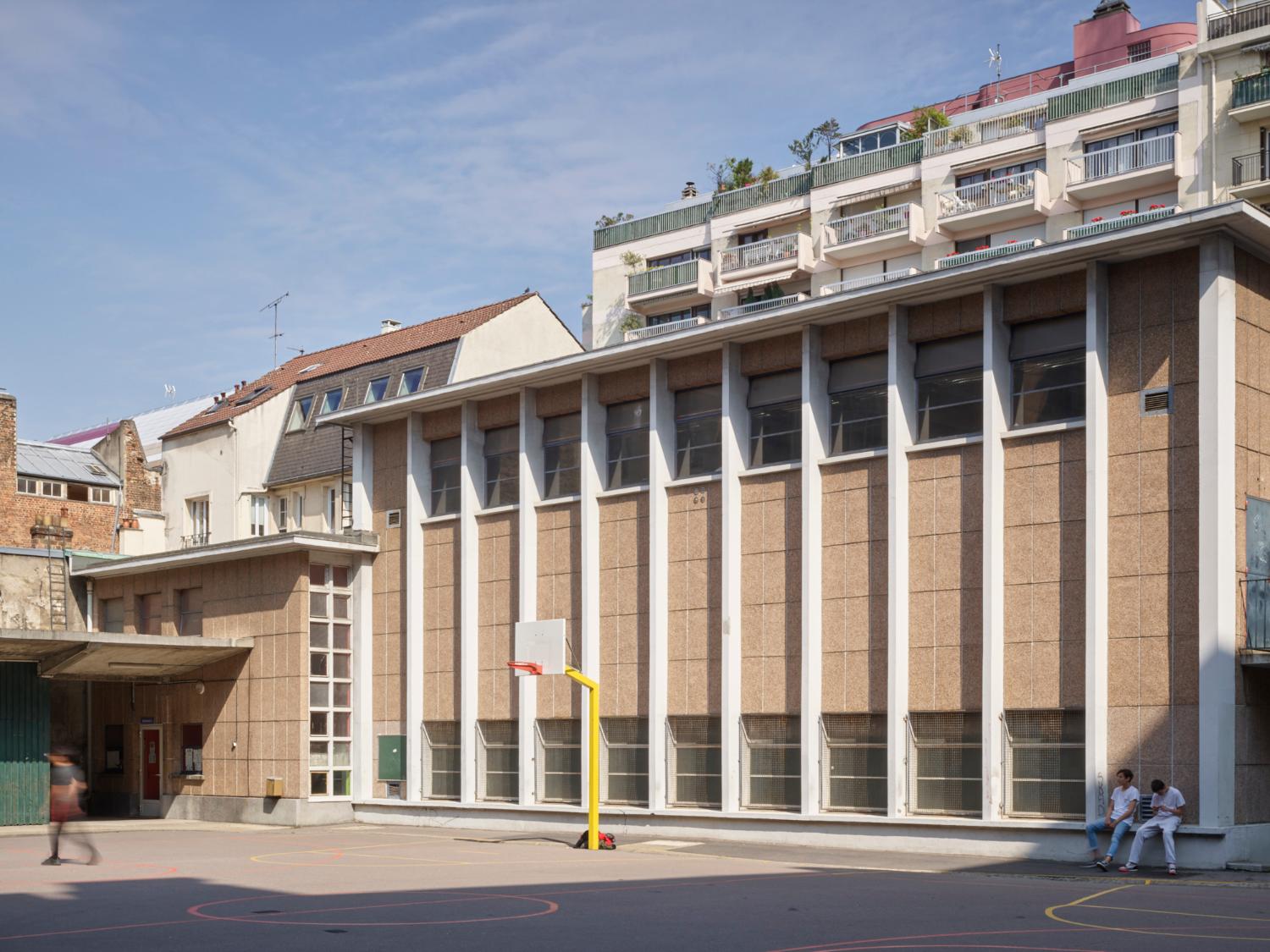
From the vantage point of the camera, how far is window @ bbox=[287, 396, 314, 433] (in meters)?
49.5

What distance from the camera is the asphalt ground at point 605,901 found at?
13.9 metres

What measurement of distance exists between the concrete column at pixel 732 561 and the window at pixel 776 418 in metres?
0.20

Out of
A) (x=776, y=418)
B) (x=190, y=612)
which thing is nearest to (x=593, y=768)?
(x=776, y=418)

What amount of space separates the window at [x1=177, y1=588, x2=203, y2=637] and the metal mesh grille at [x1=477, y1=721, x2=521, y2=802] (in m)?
8.40

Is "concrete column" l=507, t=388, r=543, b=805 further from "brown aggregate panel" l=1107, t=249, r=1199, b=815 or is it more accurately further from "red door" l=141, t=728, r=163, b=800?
"brown aggregate panel" l=1107, t=249, r=1199, b=815

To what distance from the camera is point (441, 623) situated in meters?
33.2

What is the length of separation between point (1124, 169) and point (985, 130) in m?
6.04

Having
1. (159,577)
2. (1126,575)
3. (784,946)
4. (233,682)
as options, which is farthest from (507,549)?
(784,946)

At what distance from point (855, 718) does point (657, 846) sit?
409 cm

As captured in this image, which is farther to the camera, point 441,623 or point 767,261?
point 767,261

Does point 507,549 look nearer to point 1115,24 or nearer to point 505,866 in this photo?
point 505,866

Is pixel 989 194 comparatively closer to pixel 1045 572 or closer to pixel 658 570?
pixel 658 570

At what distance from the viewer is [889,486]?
25.7 metres

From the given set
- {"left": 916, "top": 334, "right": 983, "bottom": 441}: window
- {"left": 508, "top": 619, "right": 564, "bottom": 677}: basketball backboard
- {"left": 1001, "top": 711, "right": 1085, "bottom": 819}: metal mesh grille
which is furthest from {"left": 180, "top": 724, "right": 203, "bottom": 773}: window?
{"left": 1001, "top": 711, "right": 1085, "bottom": 819}: metal mesh grille
